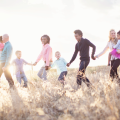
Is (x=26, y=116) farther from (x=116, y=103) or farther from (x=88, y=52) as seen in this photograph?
(x=88, y=52)

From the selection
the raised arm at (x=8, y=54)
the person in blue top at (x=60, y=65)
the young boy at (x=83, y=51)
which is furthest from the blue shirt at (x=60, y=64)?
the raised arm at (x=8, y=54)

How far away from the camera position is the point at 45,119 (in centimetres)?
265

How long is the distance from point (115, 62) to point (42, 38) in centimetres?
271

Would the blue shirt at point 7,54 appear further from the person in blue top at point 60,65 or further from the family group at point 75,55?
the person in blue top at point 60,65

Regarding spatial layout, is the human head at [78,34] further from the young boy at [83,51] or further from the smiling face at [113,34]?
the smiling face at [113,34]

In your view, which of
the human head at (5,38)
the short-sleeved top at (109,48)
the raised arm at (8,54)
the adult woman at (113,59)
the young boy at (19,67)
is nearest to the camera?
the adult woman at (113,59)

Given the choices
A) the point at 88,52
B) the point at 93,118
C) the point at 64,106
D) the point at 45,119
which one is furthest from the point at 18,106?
the point at 88,52

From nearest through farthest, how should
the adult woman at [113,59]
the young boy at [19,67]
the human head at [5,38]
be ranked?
the adult woman at [113,59] → the human head at [5,38] → the young boy at [19,67]

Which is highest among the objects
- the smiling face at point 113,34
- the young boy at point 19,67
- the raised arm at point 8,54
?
the smiling face at point 113,34

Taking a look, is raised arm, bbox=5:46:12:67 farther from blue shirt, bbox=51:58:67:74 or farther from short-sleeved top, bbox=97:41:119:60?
short-sleeved top, bbox=97:41:119:60

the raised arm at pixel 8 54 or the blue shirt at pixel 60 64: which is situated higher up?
the raised arm at pixel 8 54

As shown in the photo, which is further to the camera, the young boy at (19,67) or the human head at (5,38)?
the young boy at (19,67)

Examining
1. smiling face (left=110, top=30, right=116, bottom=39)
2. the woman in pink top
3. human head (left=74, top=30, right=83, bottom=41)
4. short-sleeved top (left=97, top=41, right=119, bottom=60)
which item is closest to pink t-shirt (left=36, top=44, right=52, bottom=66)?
the woman in pink top

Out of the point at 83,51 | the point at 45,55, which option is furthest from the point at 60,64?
the point at 83,51
